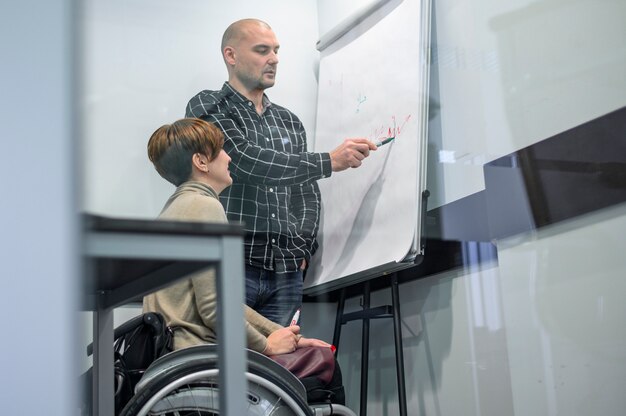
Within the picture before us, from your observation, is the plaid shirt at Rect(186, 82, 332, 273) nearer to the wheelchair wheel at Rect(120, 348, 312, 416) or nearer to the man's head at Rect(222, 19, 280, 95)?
the man's head at Rect(222, 19, 280, 95)

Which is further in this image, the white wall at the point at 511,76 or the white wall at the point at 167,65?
the white wall at the point at 511,76

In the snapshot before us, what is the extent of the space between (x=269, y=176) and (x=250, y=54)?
407 millimetres

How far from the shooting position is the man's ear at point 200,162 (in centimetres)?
163

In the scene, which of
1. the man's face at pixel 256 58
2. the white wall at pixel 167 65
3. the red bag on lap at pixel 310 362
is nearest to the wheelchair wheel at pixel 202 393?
the red bag on lap at pixel 310 362

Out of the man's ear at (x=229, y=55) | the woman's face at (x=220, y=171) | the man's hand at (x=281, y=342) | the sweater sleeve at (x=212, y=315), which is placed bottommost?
the man's hand at (x=281, y=342)

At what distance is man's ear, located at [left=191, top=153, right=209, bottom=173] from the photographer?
1.63 m

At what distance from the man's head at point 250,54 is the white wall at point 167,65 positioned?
24mm

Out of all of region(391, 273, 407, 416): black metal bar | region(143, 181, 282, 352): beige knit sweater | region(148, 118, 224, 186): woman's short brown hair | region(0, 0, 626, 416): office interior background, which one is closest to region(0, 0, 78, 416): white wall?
region(0, 0, 626, 416): office interior background

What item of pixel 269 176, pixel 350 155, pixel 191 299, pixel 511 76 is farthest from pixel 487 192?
pixel 191 299

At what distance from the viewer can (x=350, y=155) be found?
8.11 feet

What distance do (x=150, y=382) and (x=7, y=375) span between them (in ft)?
2.73

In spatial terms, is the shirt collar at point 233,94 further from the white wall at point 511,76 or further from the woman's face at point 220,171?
the white wall at point 511,76

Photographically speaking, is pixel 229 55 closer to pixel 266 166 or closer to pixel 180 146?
pixel 266 166

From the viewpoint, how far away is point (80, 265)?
0.65 m
